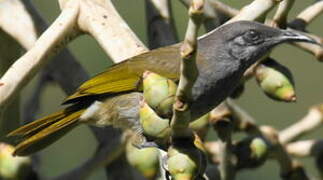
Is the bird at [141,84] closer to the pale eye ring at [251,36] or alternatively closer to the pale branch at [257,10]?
the pale eye ring at [251,36]

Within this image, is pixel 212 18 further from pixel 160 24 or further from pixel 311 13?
pixel 311 13

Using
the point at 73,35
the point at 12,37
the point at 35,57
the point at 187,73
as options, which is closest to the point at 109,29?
the point at 73,35

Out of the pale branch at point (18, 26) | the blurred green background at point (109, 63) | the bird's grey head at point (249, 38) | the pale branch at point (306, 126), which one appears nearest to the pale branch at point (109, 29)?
the pale branch at point (18, 26)

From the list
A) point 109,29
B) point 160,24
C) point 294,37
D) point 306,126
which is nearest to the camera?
point 109,29

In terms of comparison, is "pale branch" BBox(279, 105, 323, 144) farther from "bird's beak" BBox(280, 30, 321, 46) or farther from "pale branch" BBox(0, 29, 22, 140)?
"pale branch" BBox(0, 29, 22, 140)

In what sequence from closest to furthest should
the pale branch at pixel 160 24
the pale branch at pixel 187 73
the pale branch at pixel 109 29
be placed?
the pale branch at pixel 187 73, the pale branch at pixel 109 29, the pale branch at pixel 160 24

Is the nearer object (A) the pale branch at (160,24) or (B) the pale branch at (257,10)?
(B) the pale branch at (257,10)
